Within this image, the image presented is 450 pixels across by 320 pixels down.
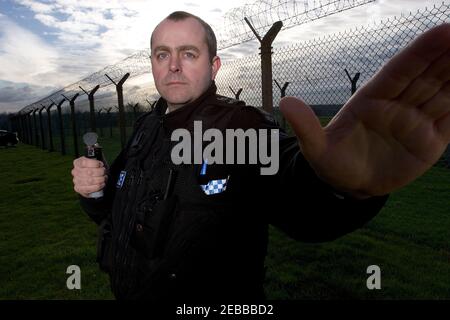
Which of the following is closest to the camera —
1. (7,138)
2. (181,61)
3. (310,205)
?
(310,205)

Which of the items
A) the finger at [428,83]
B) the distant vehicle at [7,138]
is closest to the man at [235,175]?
the finger at [428,83]

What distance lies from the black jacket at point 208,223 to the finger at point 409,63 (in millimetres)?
386

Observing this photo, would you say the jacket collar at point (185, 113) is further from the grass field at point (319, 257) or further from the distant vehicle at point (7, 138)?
the distant vehicle at point (7, 138)

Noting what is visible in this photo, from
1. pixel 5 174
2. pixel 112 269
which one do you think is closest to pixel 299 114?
pixel 112 269

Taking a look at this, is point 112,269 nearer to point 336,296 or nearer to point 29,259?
point 336,296

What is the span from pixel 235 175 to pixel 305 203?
0.37 metres

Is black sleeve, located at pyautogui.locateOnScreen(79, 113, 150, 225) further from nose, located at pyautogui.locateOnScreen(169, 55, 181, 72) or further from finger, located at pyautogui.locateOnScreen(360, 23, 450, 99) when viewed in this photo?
finger, located at pyautogui.locateOnScreen(360, 23, 450, 99)

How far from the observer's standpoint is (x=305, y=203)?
49.8 inches

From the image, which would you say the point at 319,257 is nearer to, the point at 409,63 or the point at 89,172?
the point at 89,172

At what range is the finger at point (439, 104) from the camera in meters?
1.00

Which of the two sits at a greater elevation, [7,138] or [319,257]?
[7,138]

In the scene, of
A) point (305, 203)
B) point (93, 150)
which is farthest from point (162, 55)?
point (305, 203)

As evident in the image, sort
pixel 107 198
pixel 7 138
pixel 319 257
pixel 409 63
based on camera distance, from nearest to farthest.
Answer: pixel 409 63
pixel 107 198
pixel 319 257
pixel 7 138

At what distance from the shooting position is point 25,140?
32062 mm
